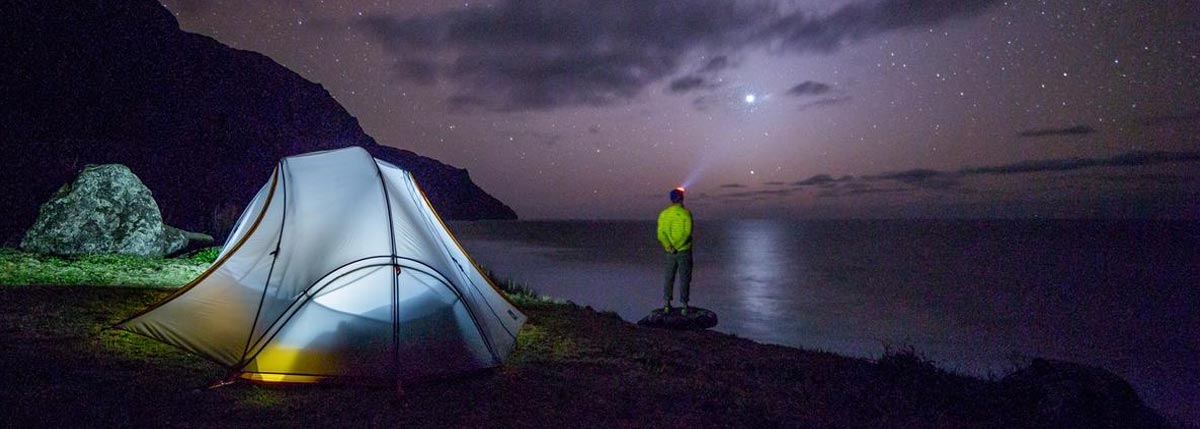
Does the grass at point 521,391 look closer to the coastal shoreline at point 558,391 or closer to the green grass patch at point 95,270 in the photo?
the coastal shoreline at point 558,391

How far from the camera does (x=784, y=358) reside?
8.61m

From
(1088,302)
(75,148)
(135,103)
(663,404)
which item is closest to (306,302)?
(663,404)

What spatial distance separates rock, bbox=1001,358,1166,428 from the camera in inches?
258

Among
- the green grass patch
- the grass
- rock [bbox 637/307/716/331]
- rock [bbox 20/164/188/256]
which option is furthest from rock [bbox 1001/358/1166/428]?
rock [bbox 20/164/188/256]

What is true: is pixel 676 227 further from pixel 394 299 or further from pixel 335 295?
pixel 335 295

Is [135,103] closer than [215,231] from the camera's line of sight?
No

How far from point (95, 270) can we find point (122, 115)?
38462mm

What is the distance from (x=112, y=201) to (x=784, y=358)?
53.9 ft

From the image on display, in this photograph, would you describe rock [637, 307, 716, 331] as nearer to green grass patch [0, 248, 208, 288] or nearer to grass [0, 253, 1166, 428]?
grass [0, 253, 1166, 428]

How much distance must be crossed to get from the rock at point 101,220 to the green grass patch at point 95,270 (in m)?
0.54

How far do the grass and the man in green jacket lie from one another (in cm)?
329

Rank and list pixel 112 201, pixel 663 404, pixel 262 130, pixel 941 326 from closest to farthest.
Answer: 1. pixel 663 404
2. pixel 112 201
3. pixel 941 326
4. pixel 262 130

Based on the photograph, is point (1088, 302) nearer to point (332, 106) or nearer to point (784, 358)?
point (784, 358)

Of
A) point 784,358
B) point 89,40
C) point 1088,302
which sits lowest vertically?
point 1088,302
